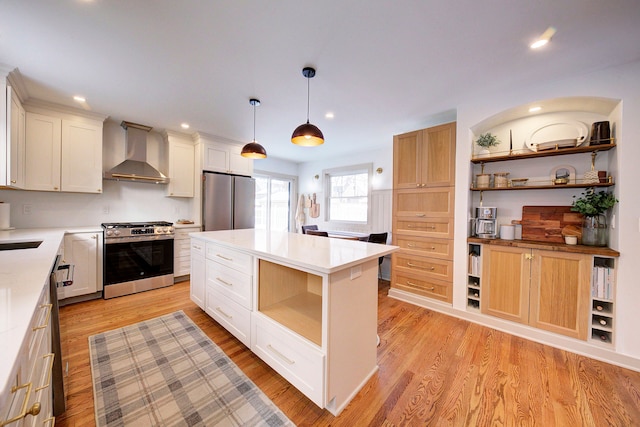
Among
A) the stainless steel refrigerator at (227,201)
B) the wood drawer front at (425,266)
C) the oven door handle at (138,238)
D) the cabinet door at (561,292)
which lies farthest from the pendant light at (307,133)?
the oven door handle at (138,238)

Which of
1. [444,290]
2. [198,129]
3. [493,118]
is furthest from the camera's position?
[198,129]

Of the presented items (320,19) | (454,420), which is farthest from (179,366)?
(320,19)

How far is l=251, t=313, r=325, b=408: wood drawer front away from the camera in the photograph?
4.42 feet

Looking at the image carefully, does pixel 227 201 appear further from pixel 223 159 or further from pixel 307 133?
pixel 307 133

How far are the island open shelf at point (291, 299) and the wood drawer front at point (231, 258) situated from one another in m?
0.12

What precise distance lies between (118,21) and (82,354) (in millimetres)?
2549

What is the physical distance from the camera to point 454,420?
1.40 metres

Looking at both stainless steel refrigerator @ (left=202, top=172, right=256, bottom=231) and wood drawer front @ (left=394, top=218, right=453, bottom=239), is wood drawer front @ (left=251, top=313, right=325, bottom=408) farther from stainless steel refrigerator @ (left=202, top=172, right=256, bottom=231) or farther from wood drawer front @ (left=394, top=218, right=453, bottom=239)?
stainless steel refrigerator @ (left=202, top=172, right=256, bottom=231)

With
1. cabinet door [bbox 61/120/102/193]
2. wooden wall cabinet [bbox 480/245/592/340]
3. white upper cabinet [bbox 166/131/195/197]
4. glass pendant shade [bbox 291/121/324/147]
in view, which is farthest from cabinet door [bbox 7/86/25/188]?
wooden wall cabinet [bbox 480/245/592/340]

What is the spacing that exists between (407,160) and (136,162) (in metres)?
4.00

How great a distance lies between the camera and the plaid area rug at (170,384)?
139 centimetres

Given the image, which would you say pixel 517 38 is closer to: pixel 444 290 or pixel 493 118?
pixel 493 118

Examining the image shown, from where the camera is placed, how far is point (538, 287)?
2.25m

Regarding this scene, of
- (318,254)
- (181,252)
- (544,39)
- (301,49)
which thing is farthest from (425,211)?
(181,252)
